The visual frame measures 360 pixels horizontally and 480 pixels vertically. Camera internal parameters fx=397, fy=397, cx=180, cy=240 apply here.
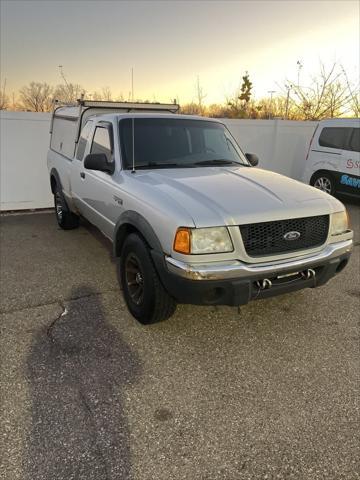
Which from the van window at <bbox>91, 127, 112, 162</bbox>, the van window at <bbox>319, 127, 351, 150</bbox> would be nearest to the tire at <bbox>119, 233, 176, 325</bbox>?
the van window at <bbox>91, 127, 112, 162</bbox>

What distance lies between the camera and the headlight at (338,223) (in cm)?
338

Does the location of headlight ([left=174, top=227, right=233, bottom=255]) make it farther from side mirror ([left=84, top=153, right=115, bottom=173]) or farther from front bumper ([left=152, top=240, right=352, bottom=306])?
side mirror ([left=84, top=153, right=115, bottom=173])

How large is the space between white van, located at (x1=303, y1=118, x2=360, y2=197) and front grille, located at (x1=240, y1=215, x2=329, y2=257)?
5931 millimetres

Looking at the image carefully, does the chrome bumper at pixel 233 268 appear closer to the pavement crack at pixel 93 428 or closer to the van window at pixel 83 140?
the pavement crack at pixel 93 428

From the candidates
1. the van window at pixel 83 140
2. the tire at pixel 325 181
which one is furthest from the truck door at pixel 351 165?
the van window at pixel 83 140

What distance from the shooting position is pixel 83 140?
504 centimetres

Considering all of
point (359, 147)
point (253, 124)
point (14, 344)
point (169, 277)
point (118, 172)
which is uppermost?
point (253, 124)

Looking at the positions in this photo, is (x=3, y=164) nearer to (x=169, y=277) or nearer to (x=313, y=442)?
(x=169, y=277)

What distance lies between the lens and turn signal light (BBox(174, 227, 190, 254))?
2.80m

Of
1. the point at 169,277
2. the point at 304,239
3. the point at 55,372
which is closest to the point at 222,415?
the point at 169,277

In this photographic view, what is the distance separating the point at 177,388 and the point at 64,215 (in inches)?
173

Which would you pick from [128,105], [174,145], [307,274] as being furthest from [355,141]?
[307,274]

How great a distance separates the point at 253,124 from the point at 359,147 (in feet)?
9.53

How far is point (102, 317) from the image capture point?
3670mm
